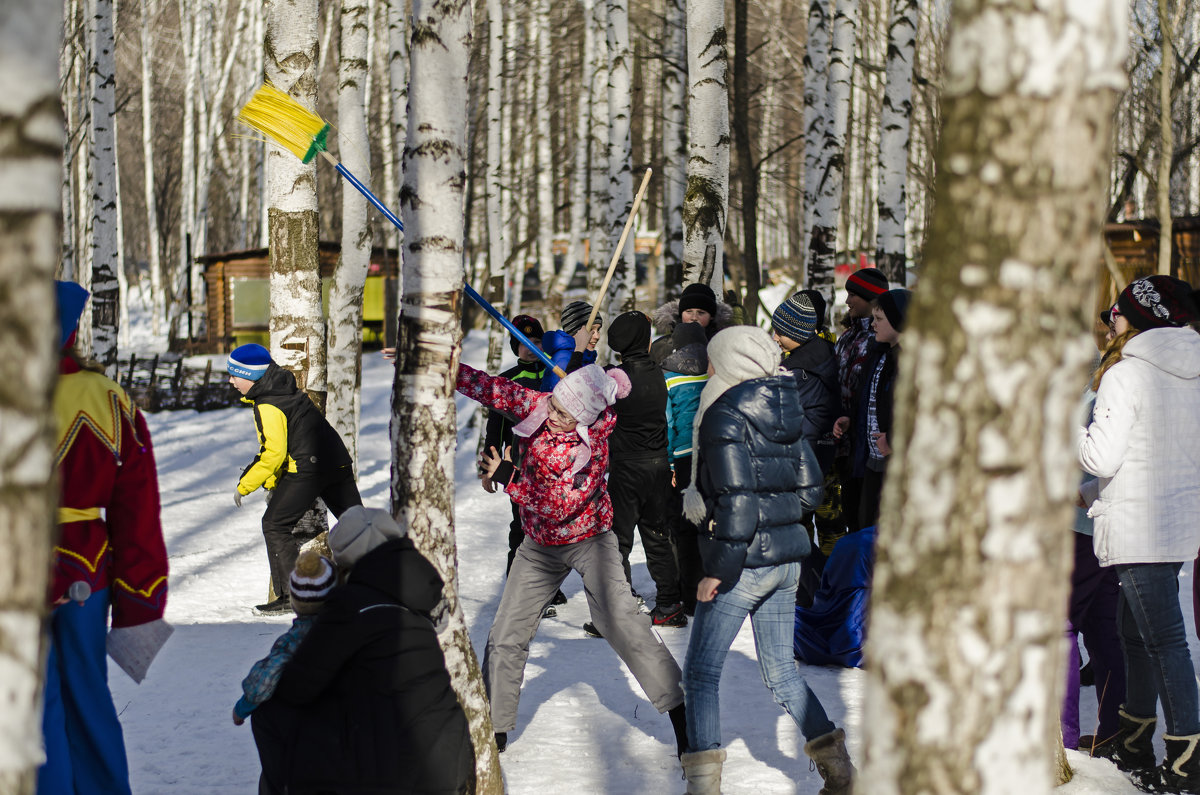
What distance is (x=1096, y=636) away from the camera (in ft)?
15.6

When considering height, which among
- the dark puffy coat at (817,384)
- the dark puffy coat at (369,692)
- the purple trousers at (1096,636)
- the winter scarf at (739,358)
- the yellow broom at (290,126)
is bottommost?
the purple trousers at (1096,636)

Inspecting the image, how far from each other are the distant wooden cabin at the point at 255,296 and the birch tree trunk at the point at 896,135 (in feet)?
56.4

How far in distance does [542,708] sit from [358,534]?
2.49 meters

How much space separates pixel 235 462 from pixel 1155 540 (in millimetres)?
11936

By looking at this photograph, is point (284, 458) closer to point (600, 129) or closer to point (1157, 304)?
point (1157, 304)

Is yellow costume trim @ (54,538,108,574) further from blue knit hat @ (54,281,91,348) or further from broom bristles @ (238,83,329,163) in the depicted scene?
broom bristles @ (238,83,329,163)

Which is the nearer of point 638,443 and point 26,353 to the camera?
point 26,353

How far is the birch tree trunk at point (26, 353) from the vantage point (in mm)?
1398

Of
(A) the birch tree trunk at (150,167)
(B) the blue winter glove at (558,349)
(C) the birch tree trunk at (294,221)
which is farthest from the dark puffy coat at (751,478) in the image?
(A) the birch tree trunk at (150,167)

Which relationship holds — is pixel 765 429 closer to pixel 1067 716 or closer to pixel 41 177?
pixel 1067 716

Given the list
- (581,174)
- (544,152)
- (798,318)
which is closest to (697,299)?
(798,318)

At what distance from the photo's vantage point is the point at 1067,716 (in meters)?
4.64

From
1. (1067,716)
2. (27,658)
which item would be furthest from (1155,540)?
(27,658)

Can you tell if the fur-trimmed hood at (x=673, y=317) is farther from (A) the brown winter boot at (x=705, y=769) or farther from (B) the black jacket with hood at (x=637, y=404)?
(A) the brown winter boot at (x=705, y=769)
